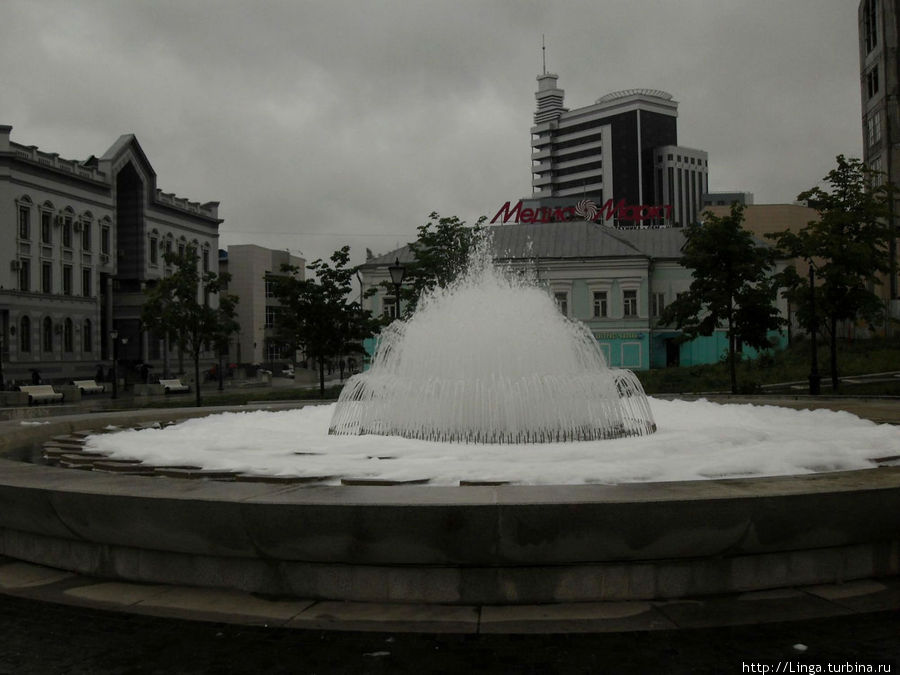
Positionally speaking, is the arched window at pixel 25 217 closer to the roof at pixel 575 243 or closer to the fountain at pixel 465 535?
the roof at pixel 575 243

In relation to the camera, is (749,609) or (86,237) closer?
(749,609)

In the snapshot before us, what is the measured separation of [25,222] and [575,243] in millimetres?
38659

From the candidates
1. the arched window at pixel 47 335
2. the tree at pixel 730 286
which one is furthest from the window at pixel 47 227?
the tree at pixel 730 286

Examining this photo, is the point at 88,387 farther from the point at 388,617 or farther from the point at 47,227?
the point at 388,617

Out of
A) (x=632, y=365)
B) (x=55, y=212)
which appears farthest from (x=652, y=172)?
(x=55, y=212)

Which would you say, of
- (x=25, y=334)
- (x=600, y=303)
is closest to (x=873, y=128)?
(x=600, y=303)

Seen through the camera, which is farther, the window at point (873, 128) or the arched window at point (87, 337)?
the arched window at point (87, 337)

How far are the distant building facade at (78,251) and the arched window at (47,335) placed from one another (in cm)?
9

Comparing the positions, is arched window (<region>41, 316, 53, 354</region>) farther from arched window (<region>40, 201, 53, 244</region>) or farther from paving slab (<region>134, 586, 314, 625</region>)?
paving slab (<region>134, 586, 314, 625</region>)

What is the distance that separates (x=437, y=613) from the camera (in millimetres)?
4434

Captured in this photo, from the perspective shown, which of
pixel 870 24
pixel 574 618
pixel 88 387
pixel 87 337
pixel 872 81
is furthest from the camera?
pixel 87 337

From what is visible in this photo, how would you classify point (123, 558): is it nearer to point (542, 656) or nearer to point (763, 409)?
point (542, 656)

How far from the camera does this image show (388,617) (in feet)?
14.4

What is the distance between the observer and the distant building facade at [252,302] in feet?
289
